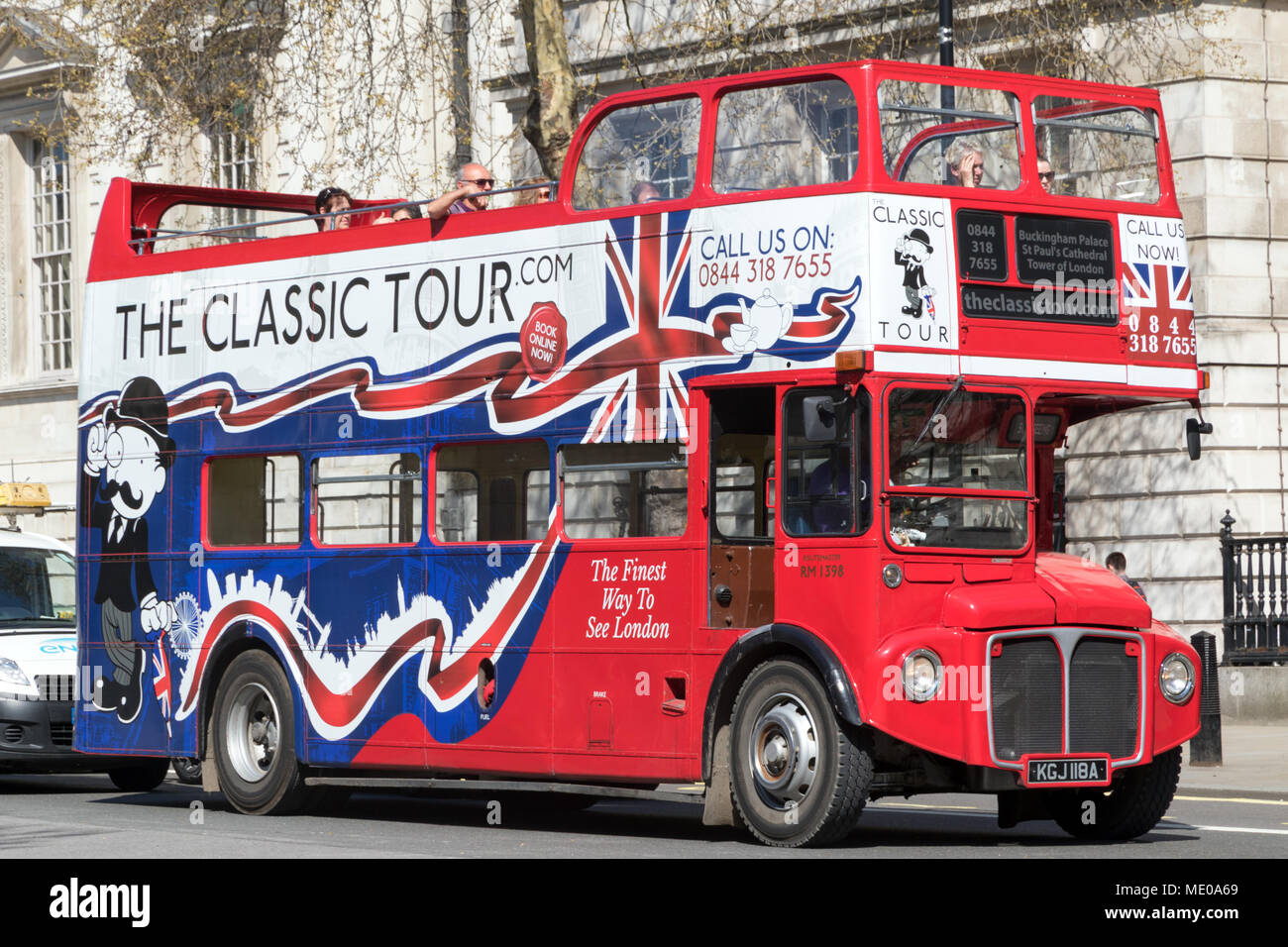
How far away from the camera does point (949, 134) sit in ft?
41.0

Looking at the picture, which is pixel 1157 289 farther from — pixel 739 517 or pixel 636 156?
pixel 636 156

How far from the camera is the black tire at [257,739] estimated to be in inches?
602

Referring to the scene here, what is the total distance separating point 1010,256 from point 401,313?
4.29m

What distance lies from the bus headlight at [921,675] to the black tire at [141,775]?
26.2 ft

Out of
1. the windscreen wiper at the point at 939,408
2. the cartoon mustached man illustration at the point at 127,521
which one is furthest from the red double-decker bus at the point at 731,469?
the cartoon mustached man illustration at the point at 127,521

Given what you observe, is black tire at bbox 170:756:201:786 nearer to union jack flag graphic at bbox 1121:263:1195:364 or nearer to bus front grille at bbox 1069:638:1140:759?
bus front grille at bbox 1069:638:1140:759

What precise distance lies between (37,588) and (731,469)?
327 inches

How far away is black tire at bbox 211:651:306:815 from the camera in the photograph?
15297 millimetres

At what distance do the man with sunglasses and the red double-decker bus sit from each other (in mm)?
106

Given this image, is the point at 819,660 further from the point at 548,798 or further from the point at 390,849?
the point at 548,798

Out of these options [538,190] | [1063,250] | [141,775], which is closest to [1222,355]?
[538,190]

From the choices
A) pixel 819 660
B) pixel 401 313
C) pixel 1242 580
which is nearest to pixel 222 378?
pixel 401 313

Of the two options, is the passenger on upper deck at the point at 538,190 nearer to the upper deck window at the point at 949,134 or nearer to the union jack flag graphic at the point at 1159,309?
the upper deck window at the point at 949,134

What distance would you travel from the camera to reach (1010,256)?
12.4 m
